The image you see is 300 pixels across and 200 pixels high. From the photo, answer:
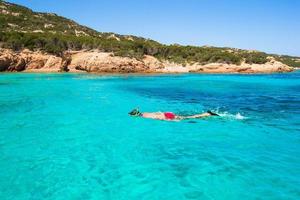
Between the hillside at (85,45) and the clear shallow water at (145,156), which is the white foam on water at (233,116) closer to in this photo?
the clear shallow water at (145,156)

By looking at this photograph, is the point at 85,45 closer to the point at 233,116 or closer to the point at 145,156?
the point at 233,116

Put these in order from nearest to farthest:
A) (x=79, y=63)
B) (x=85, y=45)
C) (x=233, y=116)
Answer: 1. (x=233, y=116)
2. (x=79, y=63)
3. (x=85, y=45)

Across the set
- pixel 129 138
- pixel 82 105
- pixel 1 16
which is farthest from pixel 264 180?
pixel 1 16

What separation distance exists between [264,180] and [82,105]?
57.3 feet

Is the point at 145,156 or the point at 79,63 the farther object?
the point at 79,63

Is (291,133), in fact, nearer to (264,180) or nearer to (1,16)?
(264,180)

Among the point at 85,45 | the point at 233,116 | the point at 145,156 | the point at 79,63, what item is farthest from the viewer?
the point at 85,45

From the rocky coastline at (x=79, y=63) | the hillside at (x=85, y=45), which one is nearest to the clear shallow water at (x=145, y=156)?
the rocky coastline at (x=79, y=63)

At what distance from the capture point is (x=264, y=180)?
31.8ft

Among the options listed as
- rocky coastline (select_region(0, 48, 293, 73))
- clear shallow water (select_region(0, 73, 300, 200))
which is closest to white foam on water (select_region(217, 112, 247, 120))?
clear shallow water (select_region(0, 73, 300, 200))

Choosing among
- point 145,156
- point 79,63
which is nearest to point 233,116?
point 145,156

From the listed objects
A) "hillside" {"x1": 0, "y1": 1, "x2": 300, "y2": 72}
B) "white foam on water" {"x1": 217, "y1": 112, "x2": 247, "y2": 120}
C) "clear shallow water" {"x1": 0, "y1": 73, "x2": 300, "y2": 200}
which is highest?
"hillside" {"x1": 0, "y1": 1, "x2": 300, "y2": 72}

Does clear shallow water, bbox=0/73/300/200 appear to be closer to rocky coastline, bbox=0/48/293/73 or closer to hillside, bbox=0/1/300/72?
rocky coastline, bbox=0/48/293/73

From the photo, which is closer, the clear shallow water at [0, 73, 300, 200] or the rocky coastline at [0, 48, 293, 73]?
the clear shallow water at [0, 73, 300, 200]
